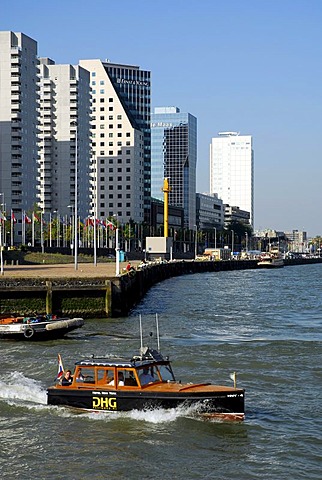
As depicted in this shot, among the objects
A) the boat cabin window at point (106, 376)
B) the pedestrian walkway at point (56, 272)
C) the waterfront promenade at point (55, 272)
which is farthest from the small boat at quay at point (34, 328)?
the boat cabin window at point (106, 376)

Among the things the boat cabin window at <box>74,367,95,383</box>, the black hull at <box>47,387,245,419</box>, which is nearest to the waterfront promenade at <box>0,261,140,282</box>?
the boat cabin window at <box>74,367,95,383</box>

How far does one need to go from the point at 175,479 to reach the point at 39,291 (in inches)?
1440

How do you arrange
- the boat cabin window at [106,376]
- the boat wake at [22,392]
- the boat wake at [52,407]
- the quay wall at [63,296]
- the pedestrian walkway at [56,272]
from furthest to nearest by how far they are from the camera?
the pedestrian walkway at [56,272], the quay wall at [63,296], the boat wake at [22,392], the boat cabin window at [106,376], the boat wake at [52,407]

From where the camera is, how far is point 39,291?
5838cm

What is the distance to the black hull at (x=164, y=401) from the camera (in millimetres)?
27688

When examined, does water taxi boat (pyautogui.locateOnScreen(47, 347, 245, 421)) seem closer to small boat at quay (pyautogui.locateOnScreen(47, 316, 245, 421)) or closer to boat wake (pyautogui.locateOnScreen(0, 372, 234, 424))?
small boat at quay (pyautogui.locateOnScreen(47, 316, 245, 421))

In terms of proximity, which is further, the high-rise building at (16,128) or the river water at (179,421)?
the high-rise building at (16,128)

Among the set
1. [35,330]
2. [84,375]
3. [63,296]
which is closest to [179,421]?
[84,375]

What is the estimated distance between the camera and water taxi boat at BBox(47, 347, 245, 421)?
27.8 meters

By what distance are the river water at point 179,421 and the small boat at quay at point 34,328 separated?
0.63 meters

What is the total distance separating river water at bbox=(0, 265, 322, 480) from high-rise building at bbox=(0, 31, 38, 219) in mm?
140372

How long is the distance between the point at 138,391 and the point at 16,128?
16979 cm

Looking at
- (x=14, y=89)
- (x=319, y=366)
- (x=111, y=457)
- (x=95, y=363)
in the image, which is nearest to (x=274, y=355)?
(x=319, y=366)

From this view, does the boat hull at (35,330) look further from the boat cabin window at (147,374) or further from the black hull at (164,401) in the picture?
the boat cabin window at (147,374)
